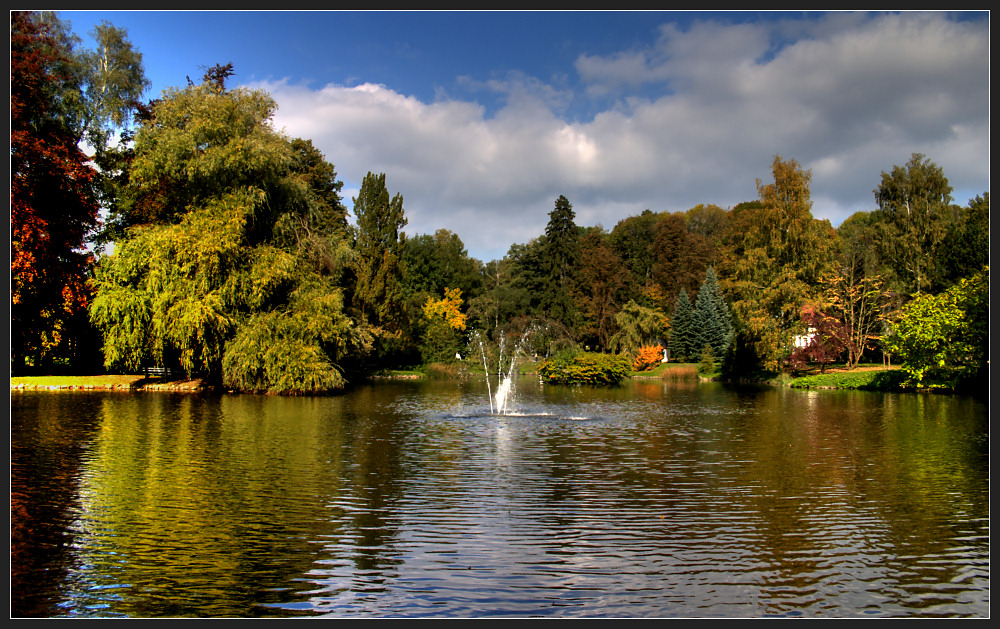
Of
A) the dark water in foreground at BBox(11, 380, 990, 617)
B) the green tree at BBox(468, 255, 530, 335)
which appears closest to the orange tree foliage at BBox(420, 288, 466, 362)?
the green tree at BBox(468, 255, 530, 335)

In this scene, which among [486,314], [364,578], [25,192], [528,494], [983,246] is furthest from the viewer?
[486,314]

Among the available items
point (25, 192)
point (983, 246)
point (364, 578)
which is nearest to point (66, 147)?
point (25, 192)

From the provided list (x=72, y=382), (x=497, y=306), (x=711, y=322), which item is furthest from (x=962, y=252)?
(x=72, y=382)

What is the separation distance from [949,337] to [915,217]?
1971cm

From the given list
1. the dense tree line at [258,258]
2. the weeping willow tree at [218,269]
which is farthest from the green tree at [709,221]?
the weeping willow tree at [218,269]

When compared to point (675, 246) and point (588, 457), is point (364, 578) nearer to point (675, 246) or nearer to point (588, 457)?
point (588, 457)

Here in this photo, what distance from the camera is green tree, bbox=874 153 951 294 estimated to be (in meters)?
43.0

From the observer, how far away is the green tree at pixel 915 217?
1693 inches

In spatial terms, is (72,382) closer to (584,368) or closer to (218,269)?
(218,269)

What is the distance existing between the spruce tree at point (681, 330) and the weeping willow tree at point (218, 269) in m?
33.8

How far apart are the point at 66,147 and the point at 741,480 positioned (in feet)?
79.0

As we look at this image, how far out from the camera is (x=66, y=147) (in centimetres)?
2303

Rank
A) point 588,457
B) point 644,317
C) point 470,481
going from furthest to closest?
point 644,317 → point 588,457 → point 470,481

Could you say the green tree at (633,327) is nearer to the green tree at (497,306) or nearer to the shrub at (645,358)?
the shrub at (645,358)
